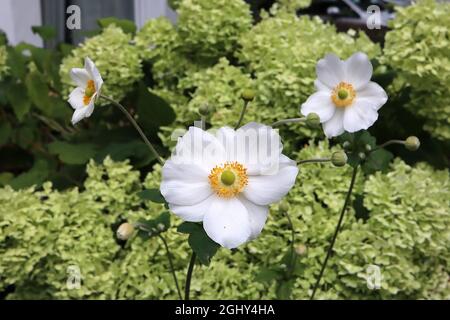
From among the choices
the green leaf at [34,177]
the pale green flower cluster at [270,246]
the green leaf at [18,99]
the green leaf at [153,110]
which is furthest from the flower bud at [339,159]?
the green leaf at [18,99]

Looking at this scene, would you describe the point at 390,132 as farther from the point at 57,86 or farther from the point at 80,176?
the point at 57,86

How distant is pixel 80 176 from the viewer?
4.97 feet

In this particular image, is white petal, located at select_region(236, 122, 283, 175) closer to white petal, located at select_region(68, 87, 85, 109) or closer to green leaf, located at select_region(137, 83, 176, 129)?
white petal, located at select_region(68, 87, 85, 109)

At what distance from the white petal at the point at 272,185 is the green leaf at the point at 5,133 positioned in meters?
1.16

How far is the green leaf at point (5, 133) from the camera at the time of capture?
1605 mm

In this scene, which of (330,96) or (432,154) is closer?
(330,96)

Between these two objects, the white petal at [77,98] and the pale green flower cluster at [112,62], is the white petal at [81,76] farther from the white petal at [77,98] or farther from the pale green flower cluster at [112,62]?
the pale green flower cluster at [112,62]

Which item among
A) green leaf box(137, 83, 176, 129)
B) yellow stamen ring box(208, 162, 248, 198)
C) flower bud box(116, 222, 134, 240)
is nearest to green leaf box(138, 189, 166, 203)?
flower bud box(116, 222, 134, 240)

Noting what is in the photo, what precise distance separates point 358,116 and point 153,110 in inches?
27.5

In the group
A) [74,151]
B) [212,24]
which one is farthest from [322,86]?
[74,151]

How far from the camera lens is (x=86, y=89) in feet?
2.50

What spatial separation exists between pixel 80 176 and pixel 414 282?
2.88 feet

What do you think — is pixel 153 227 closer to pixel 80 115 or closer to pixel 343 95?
pixel 80 115
